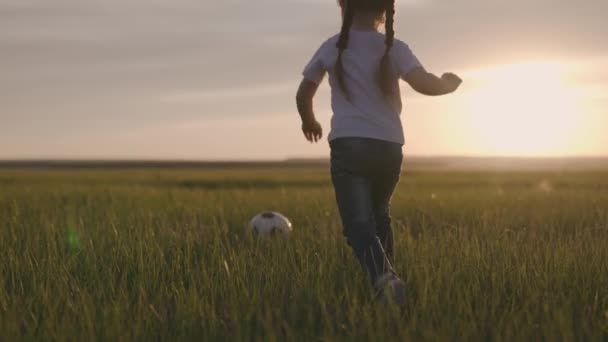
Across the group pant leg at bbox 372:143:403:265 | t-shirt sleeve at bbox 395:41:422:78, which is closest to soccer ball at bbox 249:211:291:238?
pant leg at bbox 372:143:403:265

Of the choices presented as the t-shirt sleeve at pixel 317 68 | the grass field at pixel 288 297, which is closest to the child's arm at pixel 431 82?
the t-shirt sleeve at pixel 317 68

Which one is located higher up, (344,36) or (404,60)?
(344,36)

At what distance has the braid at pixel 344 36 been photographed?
411 cm

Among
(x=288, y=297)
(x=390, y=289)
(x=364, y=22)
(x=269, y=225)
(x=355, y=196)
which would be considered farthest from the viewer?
(x=269, y=225)

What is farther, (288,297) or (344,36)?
(344,36)

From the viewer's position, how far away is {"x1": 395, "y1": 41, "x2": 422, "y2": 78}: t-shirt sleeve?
4.05m

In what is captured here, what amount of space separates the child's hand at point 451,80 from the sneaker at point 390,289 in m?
1.13

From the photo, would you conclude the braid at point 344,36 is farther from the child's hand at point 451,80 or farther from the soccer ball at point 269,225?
the soccer ball at point 269,225

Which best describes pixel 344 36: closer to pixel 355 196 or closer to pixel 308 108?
pixel 308 108

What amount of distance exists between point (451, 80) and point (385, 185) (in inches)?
28.6

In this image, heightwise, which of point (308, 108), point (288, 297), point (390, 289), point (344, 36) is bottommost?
point (288, 297)

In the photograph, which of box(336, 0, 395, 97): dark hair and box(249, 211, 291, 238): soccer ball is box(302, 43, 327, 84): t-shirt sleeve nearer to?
box(336, 0, 395, 97): dark hair

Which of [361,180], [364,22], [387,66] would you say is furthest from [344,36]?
[361,180]

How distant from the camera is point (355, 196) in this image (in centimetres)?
402
